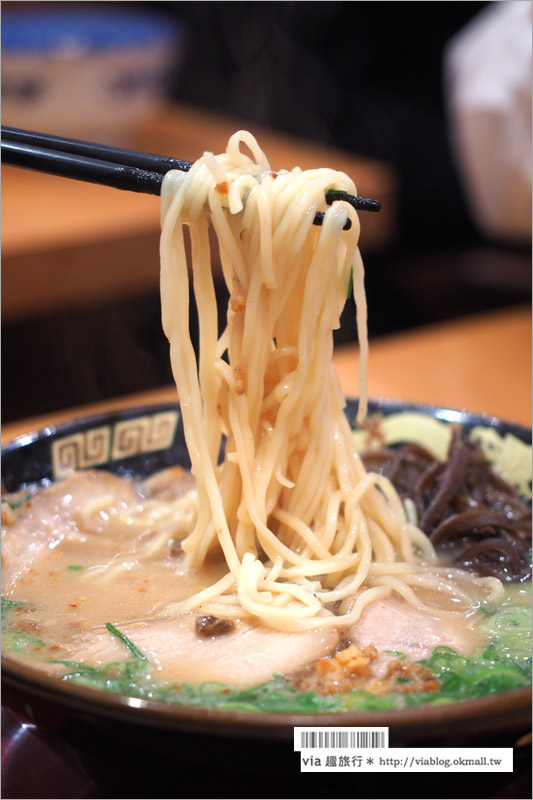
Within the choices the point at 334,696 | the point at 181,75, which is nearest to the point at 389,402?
the point at 334,696

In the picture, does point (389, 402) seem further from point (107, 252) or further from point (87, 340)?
point (87, 340)

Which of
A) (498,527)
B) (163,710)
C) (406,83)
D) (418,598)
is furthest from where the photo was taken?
(406,83)

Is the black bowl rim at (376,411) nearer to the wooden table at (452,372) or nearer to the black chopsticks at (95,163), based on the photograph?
the wooden table at (452,372)

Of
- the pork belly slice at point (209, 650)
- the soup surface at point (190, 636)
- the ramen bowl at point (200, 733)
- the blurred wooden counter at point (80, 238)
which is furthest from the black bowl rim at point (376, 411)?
the blurred wooden counter at point (80, 238)

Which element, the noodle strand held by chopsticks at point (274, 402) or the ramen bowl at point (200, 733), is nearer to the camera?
the ramen bowl at point (200, 733)

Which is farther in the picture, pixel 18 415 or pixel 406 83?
pixel 406 83

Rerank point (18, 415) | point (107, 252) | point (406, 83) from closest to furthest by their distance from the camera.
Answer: point (107, 252) < point (18, 415) < point (406, 83)

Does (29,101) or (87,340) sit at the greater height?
(29,101)
